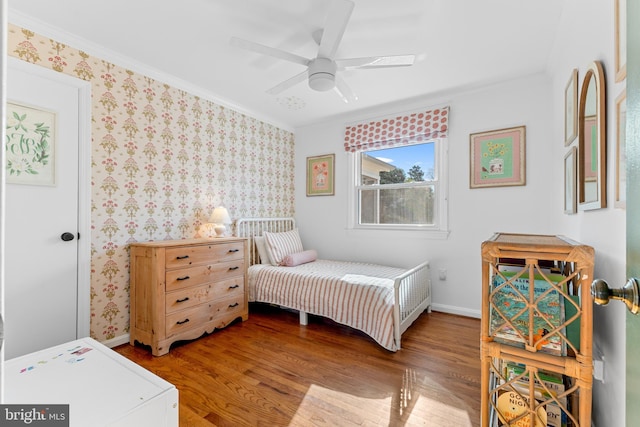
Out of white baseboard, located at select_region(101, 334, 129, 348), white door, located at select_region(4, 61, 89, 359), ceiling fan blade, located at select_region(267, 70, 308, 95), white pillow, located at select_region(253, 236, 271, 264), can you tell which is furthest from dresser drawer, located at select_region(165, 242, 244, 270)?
ceiling fan blade, located at select_region(267, 70, 308, 95)

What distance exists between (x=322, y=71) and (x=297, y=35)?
34 centimetres

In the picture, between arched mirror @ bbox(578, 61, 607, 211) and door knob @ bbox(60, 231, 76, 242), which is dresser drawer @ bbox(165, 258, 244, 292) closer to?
door knob @ bbox(60, 231, 76, 242)

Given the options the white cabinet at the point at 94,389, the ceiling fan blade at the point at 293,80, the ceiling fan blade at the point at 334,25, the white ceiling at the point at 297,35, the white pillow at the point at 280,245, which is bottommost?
the white cabinet at the point at 94,389

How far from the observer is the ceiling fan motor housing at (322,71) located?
2.08 meters

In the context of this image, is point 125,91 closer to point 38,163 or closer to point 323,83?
point 38,163

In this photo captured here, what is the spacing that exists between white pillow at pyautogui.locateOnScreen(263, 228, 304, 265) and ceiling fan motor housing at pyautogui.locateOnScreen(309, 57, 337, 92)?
1.94m

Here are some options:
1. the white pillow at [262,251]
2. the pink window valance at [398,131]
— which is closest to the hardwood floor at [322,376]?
the white pillow at [262,251]

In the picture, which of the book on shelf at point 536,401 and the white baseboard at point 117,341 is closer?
the book on shelf at point 536,401

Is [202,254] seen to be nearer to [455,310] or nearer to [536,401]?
[536,401]

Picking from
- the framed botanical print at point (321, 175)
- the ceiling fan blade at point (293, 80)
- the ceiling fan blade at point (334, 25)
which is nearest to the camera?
the ceiling fan blade at point (334, 25)

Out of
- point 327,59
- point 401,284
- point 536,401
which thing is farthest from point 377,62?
point 536,401

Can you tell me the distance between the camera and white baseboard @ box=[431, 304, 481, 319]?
9.97 ft

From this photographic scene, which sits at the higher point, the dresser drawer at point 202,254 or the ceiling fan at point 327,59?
the ceiling fan at point 327,59

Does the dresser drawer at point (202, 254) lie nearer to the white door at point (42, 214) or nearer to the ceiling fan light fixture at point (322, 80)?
the white door at point (42, 214)
